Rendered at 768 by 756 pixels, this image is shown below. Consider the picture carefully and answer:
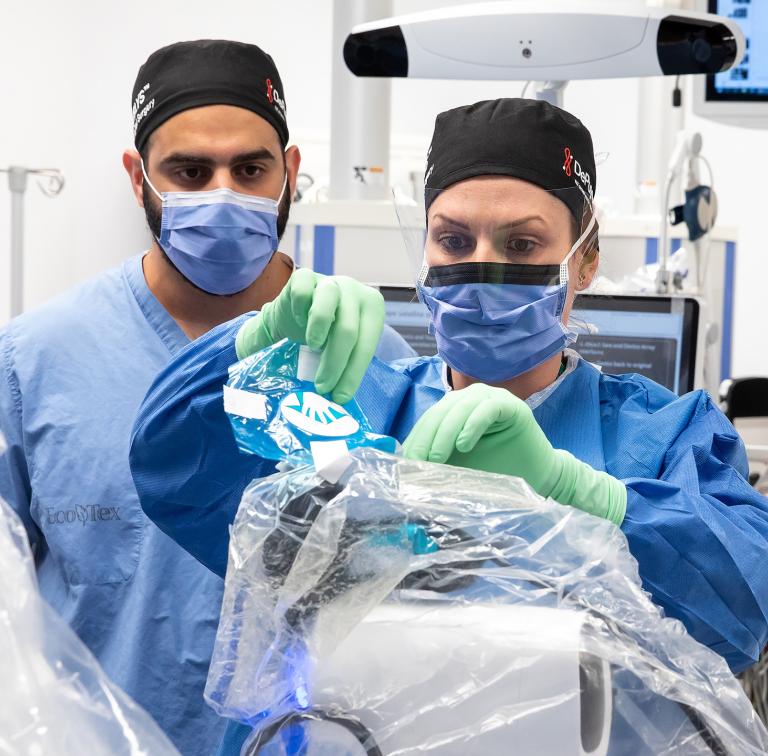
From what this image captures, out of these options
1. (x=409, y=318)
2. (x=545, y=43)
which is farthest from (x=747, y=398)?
(x=545, y=43)

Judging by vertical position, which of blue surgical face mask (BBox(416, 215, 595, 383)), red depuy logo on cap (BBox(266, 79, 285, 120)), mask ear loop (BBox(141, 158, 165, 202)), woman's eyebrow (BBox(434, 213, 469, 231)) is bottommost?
blue surgical face mask (BBox(416, 215, 595, 383))

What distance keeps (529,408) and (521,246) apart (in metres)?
0.22

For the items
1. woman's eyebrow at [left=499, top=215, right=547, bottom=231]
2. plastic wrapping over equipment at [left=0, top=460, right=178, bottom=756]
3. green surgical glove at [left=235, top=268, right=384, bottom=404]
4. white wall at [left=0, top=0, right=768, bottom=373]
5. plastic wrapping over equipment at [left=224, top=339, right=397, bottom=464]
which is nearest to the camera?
plastic wrapping over equipment at [left=0, top=460, right=178, bottom=756]

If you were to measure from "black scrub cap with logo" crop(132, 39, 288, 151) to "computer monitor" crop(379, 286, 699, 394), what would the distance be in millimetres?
559

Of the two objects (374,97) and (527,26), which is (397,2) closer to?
(374,97)

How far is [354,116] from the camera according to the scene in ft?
11.0

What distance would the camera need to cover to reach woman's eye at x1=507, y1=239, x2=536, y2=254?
1.26m

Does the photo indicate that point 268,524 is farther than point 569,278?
No

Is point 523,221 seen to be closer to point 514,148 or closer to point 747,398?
point 514,148

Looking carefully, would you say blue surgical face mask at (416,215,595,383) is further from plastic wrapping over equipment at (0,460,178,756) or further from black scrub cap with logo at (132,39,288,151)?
plastic wrapping over equipment at (0,460,178,756)

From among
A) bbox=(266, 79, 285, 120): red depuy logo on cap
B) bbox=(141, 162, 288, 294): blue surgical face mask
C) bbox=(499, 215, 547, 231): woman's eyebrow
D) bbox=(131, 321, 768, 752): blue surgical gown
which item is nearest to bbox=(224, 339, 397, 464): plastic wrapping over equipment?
bbox=(131, 321, 768, 752): blue surgical gown

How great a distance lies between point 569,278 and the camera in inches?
51.7

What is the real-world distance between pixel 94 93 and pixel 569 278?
5.31 meters

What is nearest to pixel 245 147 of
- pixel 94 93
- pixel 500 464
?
pixel 500 464
